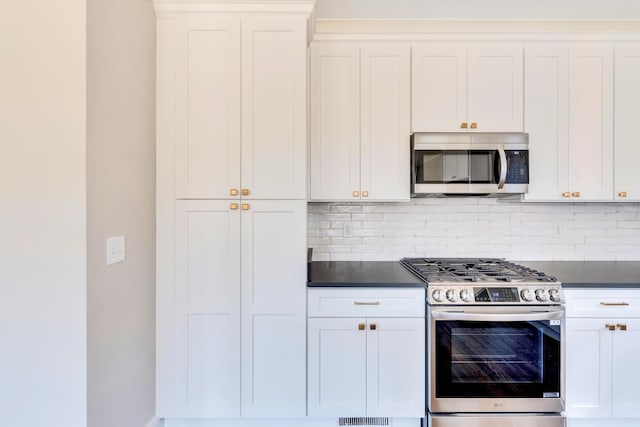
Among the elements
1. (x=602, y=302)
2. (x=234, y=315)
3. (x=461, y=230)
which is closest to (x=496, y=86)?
(x=461, y=230)

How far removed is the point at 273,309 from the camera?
1924 millimetres

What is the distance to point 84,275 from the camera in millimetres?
1366

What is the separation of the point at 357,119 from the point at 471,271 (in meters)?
1.29

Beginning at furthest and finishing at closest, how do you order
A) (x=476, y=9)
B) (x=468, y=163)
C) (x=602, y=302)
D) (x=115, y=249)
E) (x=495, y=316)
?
1. (x=476, y=9)
2. (x=468, y=163)
3. (x=602, y=302)
4. (x=495, y=316)
5. (x=115, y=249)

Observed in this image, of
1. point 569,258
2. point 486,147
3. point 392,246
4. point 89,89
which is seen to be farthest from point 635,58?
point 89,89

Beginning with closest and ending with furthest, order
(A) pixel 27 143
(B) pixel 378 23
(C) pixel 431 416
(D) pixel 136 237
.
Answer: (A) pixel 27 143
(D) pixel 136 237
(C) pixel 431 416
(B) pixel 378 23

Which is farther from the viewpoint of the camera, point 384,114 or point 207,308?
point 384,114

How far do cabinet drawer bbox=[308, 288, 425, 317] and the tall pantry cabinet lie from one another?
3.9 inches

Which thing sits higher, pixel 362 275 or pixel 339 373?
pixel 362 275

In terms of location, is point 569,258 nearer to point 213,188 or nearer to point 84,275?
point 213,188

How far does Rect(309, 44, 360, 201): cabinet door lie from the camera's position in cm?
227

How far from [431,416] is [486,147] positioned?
A: 1733mm

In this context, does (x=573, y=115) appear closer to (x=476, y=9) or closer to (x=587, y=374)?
(x=476, y=9)

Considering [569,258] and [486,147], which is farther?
[569,258]
